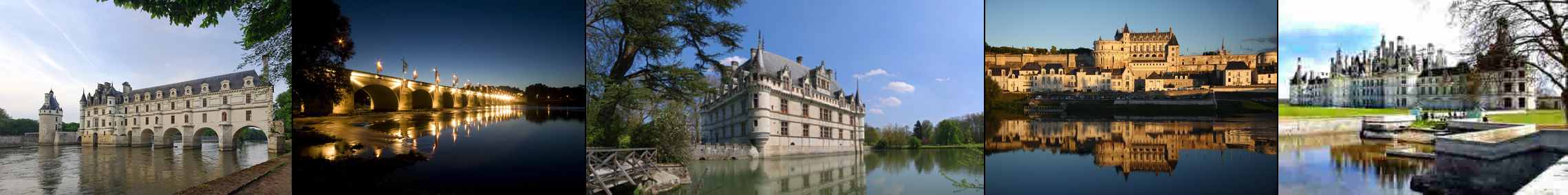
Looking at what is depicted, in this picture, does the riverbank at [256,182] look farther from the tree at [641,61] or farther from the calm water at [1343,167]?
the calm water at [1343,167]

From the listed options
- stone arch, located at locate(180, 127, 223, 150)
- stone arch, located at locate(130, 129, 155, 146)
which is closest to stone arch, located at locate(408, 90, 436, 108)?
stone arch, located at locate(180, 127, 223, 150)

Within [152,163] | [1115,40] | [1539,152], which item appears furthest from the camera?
[152,163]

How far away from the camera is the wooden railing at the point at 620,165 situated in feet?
12.1

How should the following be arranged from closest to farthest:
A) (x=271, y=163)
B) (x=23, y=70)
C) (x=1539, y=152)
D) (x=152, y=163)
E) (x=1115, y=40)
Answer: (x=1115, y=40) < (x=1539, y=152) < (x=23, y=70) < (x=152, y=163) < (x=271, y=163)

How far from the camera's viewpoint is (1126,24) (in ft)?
11.1

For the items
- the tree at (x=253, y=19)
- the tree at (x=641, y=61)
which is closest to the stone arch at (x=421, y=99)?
the tree at (x=641, y=61)

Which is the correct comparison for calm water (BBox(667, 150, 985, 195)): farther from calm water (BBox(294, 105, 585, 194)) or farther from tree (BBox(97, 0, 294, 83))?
tree (BBox(97, 0, 294, 83))

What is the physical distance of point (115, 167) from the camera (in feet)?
15.1

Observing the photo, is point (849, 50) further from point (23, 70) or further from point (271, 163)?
point (23, 70)

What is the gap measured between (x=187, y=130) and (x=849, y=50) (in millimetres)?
5784

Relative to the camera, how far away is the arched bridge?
369 cm

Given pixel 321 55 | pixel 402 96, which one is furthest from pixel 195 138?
pixel 402 96

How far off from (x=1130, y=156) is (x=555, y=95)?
12.0ft

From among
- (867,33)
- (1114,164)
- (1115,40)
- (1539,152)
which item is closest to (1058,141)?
(1114,164)
